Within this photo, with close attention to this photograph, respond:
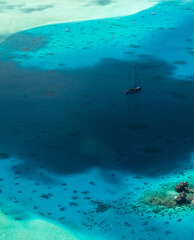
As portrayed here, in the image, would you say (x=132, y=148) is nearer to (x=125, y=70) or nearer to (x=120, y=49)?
(x=125, y=70)

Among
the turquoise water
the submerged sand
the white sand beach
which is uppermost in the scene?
the white sand beach

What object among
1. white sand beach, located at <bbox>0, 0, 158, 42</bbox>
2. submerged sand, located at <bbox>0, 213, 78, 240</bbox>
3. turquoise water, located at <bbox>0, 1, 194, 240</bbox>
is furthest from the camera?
white sand beach, located at <bbox>0, 0, 158, 42</bbox>

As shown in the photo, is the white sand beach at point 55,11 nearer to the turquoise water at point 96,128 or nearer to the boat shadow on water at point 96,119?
the turquoise water at point 96,128

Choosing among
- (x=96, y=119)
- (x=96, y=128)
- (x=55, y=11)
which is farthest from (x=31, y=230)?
(x=55, y=11)

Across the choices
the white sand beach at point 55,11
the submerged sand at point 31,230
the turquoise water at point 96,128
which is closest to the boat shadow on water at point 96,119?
the turquoise water at point 96,128

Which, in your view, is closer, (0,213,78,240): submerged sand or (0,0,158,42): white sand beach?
(0,213,78,240): submerged sand

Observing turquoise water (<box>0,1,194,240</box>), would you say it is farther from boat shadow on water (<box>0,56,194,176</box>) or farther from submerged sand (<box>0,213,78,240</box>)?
submerged sand (<box>0,213,78,240</box>)

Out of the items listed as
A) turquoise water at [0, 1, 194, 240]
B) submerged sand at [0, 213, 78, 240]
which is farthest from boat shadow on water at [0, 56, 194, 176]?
submerged sand at [0, 213, 78, 240]

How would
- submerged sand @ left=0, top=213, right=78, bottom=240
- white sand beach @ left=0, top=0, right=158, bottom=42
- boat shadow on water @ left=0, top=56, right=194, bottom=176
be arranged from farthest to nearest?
1. white sand beach @ left=0, top=0, right=158, bottom=42
2. boat shadow on water @ left=0, top=56, right=194, bottom=176
3. submerged sand @ left=0, top=213, right=78, bottom=240
